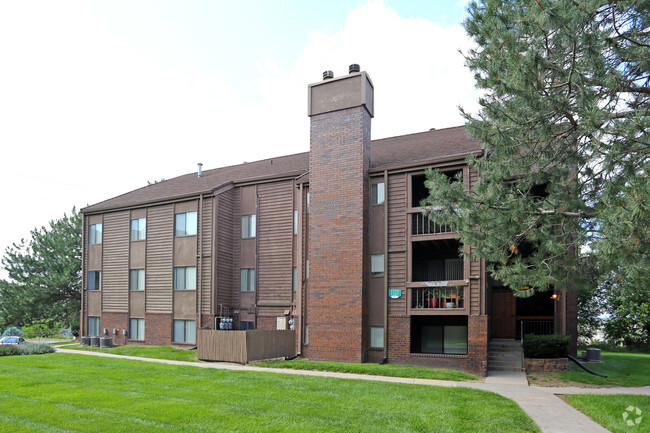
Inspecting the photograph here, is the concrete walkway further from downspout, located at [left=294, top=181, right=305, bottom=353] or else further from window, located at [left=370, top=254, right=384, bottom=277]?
window, located at [left=370, top=254, right=384, bottom=277]

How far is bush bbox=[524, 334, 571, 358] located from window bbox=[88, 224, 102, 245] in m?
22.0

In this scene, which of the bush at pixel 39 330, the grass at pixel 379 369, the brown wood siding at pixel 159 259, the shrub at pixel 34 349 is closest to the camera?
the grass at pixel 379 369

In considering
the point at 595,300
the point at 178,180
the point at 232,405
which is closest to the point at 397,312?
the point at 232,405

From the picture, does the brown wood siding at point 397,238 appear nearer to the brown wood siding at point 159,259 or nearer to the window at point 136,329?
the brown wood siding at point 159,259

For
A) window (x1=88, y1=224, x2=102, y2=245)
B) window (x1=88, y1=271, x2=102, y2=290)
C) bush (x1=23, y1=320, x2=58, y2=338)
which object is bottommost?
bush (x1=23, y1=320, x2=58, y2=338)

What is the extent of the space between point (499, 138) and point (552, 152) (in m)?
1.25

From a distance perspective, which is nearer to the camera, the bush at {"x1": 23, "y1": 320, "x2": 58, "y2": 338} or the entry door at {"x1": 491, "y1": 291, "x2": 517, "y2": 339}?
the entry door at {"x1": 491, "y1": 291, "x2": 517, "y2": 339}

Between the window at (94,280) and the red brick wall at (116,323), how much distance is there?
164 centimetres

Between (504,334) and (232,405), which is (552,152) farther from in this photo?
(504,334)

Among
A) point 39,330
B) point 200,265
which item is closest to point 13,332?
point 39,330

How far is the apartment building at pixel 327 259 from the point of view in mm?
17578

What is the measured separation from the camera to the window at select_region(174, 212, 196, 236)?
24.1 meters

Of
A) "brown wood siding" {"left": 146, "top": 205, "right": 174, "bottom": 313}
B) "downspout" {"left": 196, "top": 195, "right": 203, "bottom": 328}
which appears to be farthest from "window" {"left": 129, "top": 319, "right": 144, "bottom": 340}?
"downspout" {"left": 196, "top": 195, "right": 203, "bottom": 328}

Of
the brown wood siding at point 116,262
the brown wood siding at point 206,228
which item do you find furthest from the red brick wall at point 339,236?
the brown wood siding at point 116,262
